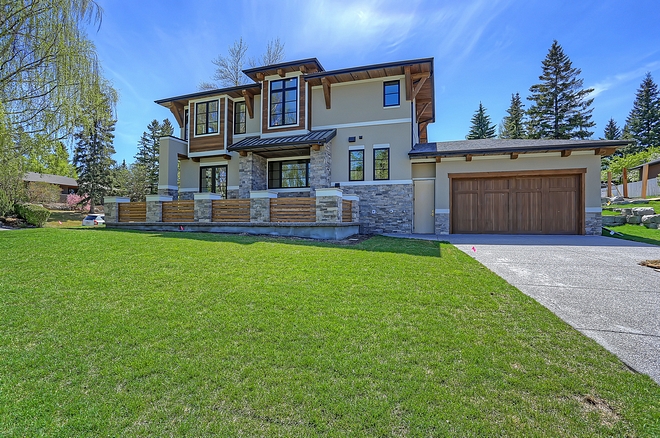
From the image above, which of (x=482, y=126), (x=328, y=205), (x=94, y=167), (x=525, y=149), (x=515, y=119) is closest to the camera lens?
(x=328, y=205)

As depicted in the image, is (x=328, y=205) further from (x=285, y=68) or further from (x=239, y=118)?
(x=239, y=118)

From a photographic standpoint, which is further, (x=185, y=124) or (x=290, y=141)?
(x=185, y=124)

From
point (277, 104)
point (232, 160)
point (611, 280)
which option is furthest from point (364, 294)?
point (232, 160)

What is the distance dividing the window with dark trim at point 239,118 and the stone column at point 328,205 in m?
8.19

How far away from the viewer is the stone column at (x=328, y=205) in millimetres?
10547

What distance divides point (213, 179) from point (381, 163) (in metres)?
9.48

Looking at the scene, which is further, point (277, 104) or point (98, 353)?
point (277, 104)

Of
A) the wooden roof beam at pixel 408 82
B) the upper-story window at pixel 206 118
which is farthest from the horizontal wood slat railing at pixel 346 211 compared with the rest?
the upper-story window at pixel 206 118

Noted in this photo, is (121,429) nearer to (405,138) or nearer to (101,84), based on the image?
(101,84)

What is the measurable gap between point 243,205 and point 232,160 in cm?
552

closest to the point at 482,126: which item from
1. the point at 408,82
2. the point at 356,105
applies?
the point at 408,82

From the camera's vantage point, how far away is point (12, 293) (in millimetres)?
4020

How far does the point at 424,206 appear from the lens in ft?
45.8

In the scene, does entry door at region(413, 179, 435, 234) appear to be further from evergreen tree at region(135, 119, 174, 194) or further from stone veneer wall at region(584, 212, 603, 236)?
evergreen tree at region(135, 119, 174, 194)
